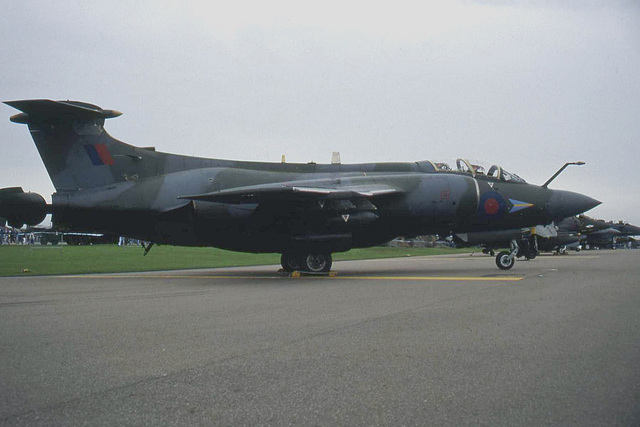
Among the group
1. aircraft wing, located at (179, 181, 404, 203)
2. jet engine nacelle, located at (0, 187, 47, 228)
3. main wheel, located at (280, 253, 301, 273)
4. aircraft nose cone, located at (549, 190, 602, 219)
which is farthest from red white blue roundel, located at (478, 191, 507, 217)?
jet engine nacelle, located at (0, 187, 47, 228)

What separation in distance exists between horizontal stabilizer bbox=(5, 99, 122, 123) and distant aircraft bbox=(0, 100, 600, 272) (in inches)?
1.0

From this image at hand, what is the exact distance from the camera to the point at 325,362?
→ 4188 millimetres

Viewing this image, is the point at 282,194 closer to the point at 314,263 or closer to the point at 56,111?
the point at 314,263

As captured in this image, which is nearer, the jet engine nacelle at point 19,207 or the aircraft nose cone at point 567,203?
the jet engine nacelle at point 19,207

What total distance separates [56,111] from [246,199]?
5.50 metres

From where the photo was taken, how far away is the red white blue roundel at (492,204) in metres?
15.3

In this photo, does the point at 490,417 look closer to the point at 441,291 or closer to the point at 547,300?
the point at 547,300

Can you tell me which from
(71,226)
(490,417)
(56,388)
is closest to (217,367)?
(56,388)

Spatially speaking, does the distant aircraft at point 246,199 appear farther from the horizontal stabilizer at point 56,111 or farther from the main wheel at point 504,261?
the main wheel at point 504,261

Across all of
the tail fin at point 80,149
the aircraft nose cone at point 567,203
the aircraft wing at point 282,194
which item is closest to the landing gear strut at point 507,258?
the aircraft nose cone at point 567,203

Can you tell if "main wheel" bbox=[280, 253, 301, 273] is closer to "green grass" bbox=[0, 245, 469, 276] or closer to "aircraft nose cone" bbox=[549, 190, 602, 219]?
"green grass" bbox=[0, 245, 469, 276]

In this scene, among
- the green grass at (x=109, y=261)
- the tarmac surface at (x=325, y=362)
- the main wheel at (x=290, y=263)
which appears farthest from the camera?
the green grass at (x=109, y=261)

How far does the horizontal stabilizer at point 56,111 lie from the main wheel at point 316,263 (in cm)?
640

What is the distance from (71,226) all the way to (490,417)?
45.6ft
